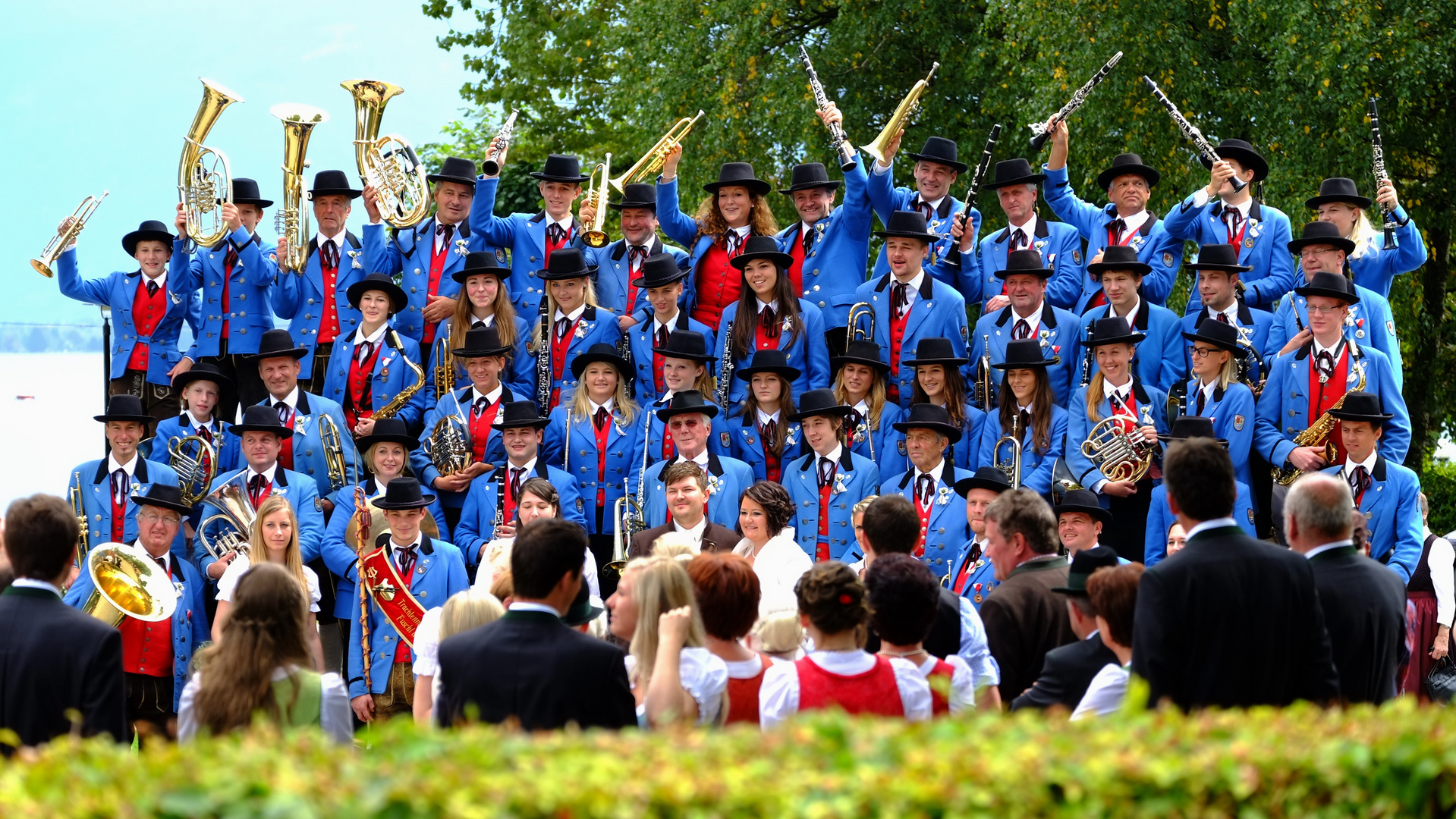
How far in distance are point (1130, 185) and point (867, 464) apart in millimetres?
3366

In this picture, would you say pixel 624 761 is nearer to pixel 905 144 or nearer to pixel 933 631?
pixel 933 631

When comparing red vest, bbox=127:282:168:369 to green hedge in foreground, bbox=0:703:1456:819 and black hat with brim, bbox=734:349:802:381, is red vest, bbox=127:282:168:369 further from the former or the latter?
green hedge in foreground, bbox=0:703:1456:819

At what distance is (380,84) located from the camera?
12344 millimetres

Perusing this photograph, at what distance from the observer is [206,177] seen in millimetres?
12055

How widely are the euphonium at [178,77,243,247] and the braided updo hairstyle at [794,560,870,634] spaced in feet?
26.6

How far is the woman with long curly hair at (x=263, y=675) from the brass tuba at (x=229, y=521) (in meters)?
4.75

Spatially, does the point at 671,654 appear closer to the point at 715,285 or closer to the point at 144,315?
the point at 715,285

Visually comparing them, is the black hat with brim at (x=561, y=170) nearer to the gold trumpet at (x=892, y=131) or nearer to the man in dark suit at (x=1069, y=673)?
the gold trumpet at (x=892, y=131)

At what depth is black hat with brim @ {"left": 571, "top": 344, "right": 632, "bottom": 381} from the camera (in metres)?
10.6

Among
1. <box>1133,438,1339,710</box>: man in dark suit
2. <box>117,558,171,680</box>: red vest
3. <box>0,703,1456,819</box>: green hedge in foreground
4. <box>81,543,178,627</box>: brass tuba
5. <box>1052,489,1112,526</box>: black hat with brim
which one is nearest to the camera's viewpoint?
<box>0,703,1456,819</box>: green hedge in foreground

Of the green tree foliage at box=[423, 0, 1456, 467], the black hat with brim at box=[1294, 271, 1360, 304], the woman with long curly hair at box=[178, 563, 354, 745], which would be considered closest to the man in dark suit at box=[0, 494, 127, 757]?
the woman with long curly hair at box=[178, 563, 354, 745]

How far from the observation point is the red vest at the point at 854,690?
5133 mm

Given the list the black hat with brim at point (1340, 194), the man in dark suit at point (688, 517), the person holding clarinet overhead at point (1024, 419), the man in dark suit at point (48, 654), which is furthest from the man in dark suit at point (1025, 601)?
the black hat with brim at point (1340, 194)

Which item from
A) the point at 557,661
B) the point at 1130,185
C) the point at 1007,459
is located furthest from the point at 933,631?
the point at 1130,185
